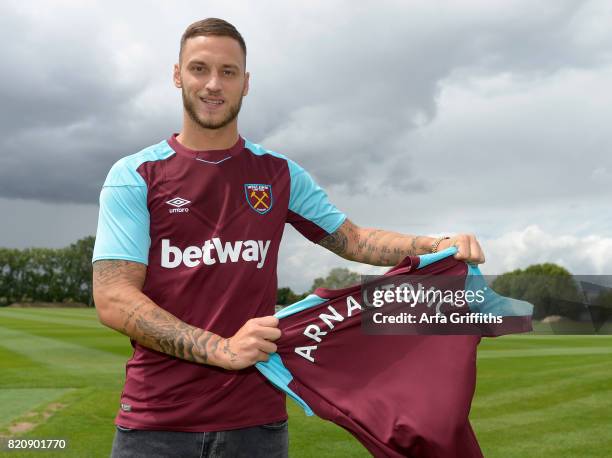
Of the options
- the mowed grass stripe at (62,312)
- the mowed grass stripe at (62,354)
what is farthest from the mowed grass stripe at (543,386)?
the mowed grass stripe at (62,312)

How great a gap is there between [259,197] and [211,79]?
71cm

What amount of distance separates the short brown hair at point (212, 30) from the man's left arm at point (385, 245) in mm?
1349

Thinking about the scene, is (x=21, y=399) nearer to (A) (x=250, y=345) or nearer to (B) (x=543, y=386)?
(B) (x=543, y=386)

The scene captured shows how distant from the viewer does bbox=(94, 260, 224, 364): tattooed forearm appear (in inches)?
129

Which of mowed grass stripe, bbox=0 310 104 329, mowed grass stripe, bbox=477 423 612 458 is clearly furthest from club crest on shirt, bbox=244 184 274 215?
mowed grass stripe, bbox=0 310 104 329

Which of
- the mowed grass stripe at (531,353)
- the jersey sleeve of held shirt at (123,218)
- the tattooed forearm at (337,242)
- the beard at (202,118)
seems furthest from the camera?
the mowed grass stripe at (531,353)

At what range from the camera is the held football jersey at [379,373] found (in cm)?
351

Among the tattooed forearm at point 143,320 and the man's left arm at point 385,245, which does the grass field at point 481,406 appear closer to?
the man's left arm at point 385,245

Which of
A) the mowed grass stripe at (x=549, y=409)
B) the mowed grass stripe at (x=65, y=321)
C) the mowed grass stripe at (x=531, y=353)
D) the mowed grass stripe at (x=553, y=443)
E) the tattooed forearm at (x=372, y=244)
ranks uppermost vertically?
the tattooed forearm at (x=372, y=244)

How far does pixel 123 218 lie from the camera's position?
351 centimetres

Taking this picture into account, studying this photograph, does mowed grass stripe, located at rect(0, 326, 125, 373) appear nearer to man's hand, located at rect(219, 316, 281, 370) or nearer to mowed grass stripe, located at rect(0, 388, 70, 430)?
mowed grass stripe, located at rect(0, 388, 70, 430)

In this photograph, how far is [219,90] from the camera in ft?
11.9

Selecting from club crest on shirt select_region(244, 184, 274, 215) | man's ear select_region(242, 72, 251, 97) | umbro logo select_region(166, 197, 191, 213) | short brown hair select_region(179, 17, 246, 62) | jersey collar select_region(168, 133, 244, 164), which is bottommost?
umbro logo select_region(166, 197, 191, 213)

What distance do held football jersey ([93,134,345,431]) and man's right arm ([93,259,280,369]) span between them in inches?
4.5
